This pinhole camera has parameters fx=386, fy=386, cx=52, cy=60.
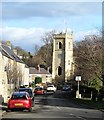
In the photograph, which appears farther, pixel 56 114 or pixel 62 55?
pixel 62 55

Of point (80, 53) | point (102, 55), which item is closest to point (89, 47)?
point (80, 53)

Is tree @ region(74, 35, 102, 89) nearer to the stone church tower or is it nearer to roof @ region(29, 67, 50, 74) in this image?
the stone church tower

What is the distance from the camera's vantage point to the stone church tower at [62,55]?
119994 mm

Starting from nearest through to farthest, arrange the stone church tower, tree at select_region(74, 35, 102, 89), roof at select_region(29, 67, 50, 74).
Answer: tree at select_region(74, 35, 102, 89)
the stone church tower
roof at select_region(29, 67, 50, 74)

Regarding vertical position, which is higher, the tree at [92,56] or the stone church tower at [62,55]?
the stone church tower at [62,55]

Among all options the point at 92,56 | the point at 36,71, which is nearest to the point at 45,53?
the point at 36,71

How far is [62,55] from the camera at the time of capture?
399 ft

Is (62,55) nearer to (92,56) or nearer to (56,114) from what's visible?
(92,56)

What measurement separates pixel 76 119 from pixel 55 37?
99136 mm

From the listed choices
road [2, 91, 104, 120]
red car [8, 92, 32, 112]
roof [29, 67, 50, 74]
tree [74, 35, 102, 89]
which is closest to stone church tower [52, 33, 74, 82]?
roof [29, 67, 50, 74]

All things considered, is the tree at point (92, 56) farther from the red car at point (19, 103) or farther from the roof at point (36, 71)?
the roof at point (36, 71)

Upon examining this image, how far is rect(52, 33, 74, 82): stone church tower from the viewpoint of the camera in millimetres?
119994

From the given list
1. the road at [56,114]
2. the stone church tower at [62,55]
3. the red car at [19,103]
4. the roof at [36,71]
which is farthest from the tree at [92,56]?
the roof at [36,71]

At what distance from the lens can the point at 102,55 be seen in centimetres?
4091
